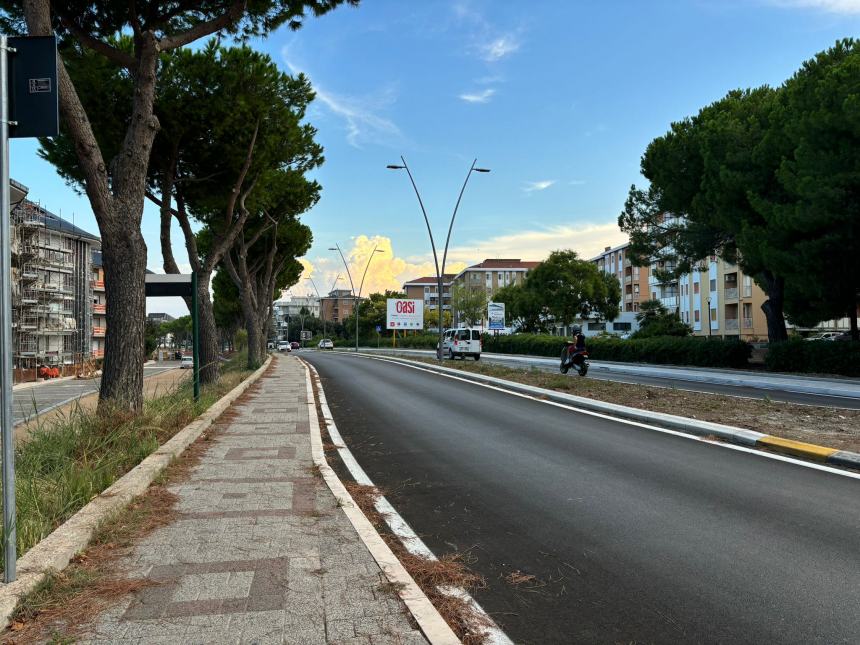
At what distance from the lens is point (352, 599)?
11.8 ft

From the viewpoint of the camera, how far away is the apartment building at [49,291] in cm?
5028

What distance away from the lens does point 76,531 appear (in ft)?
14.6

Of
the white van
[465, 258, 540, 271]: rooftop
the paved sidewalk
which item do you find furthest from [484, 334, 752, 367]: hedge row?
[465, 258, 540, 271]: rooftop

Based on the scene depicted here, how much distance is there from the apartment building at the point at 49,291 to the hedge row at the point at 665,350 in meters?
36.0

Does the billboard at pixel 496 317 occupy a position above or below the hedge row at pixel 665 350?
above

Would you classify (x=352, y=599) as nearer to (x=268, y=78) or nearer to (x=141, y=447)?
(x=141, y=447)

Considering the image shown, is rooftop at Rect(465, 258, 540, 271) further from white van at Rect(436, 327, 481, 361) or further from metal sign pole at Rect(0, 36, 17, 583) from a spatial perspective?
metal sign pole at Rect(0, 36, 17, 583)

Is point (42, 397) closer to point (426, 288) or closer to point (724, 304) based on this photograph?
point (724, 304)

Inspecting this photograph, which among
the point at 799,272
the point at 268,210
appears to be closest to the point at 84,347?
the point at 268,210

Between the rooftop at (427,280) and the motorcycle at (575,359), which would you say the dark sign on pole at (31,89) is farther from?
the rooftop at (427,280)

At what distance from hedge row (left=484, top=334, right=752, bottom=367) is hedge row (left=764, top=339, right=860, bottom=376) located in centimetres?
216

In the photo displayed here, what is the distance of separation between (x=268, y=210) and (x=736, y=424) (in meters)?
22.8

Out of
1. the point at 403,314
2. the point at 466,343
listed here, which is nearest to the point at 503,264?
the point at 403,314

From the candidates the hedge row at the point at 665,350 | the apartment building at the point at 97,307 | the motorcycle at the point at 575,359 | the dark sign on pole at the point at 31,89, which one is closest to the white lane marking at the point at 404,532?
the dark sign on pole at the point at 31,89
